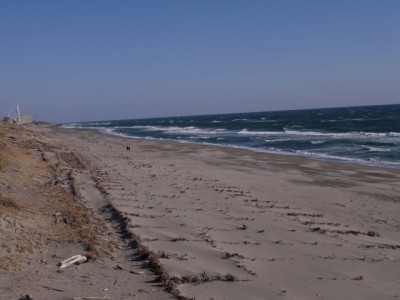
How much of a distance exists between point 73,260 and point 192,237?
9.51ft

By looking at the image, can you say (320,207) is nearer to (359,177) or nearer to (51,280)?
(359,177)

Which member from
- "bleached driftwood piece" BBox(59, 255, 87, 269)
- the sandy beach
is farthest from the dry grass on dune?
"bleached driftwood piece" BBox(59, 255, 87, 269)

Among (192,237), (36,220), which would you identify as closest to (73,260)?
(36,220)

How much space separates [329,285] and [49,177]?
10.5m

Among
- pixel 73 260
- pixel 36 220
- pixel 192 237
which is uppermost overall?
pixel 36 220

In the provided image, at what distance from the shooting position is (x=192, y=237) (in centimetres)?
1023

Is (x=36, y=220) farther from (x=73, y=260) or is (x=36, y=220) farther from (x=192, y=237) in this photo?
(x=192, y=237)

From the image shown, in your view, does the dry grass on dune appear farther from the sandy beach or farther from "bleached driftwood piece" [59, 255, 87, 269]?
"bleached driftwood piece" [59, 255, 87, 269]

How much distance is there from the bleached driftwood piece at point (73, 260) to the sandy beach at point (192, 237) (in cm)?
10

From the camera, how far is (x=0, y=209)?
379 inches

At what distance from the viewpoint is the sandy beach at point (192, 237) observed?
7328 millimetres

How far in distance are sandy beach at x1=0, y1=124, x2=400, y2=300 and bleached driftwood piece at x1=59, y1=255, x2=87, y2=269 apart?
103mm

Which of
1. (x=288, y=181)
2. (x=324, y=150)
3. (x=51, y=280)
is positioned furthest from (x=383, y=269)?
(x=324, y=150)

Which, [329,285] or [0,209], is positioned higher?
[0,209]
